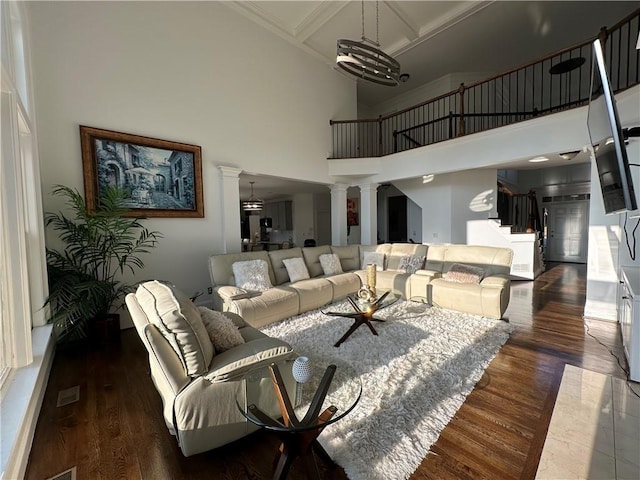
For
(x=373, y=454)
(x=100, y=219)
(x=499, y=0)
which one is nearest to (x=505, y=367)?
(x=373, y=454)

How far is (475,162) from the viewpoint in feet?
15.5

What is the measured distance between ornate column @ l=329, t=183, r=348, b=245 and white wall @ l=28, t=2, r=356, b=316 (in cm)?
82

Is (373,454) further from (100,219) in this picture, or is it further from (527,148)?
(527,148)

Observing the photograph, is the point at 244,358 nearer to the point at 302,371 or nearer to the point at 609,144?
the point at 302,371

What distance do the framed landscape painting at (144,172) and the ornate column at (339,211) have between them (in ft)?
11.0

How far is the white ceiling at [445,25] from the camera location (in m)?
4.84

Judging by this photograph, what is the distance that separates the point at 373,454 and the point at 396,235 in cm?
885

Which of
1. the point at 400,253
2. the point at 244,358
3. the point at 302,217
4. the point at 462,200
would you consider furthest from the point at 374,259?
the point at 302,217

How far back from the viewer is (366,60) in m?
3.04

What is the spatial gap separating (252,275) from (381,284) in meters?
2.20

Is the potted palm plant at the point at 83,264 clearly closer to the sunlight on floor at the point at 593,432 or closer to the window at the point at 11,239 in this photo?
the window at the point at 11,239

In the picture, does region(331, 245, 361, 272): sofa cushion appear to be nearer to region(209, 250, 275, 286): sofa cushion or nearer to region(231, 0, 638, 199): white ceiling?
region(209, 250, 275, 286): sofa cushion

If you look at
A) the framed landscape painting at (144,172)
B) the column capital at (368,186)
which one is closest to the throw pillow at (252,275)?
the framed landscape painting at (144,172)

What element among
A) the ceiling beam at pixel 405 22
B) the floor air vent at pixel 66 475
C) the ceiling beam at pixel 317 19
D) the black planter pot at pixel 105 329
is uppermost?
the ceiling beam at pixel 405 22
